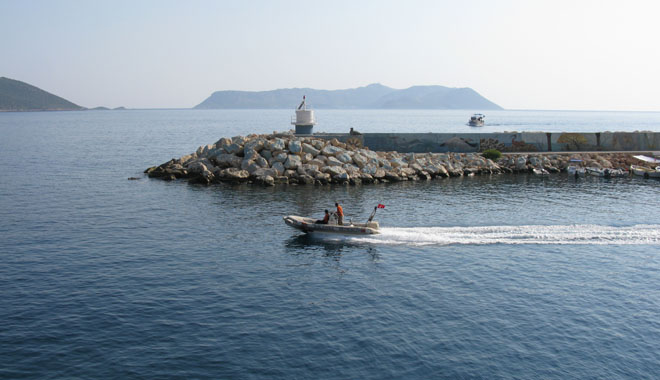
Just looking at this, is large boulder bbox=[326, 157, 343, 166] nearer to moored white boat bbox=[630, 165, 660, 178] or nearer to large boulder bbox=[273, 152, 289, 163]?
large boulder bbox=[273, 152, 289, 163]

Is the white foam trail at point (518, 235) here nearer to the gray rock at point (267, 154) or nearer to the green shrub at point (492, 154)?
the gray rock at point (267, 154)

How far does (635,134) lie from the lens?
78.5 metres

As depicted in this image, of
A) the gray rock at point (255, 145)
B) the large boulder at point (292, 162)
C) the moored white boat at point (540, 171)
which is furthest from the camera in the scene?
the moored white boat at point (540, 171)

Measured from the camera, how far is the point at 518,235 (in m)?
36.0

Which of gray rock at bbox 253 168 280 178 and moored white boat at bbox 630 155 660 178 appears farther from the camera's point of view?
moored white boat at bbox 630 155 660 178

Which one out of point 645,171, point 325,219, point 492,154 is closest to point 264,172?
point 325,219

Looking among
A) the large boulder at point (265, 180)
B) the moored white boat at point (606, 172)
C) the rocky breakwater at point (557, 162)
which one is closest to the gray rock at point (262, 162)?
the large boulder at point (265, 180)

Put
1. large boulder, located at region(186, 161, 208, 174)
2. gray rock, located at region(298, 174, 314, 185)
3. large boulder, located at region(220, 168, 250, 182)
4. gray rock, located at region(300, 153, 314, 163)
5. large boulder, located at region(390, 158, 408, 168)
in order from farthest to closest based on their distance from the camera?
large boulder, located at region(390, 158, 408, 168) < gray rock, located at region(300, 153, 314, 163) < large boulder, located at region(186, 161, 208, 174) < large boulder, located at region(220, 168, 250, 182) < gray rock, located at region(298, 174, 314, 185)

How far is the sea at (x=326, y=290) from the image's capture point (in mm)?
19141

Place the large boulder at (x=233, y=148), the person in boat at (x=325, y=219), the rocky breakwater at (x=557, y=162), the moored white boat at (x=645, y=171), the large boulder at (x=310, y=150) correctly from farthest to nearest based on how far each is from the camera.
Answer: the rocky breakwater at (x=557, y=162), the moored white boat at (x=645, y=171), the large boulder at (x=233, y=148), the large boulder at (x=310, y=150), the person in boat at (x=325, y=219)

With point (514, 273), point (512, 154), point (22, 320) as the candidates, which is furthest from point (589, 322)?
point (512, 154)

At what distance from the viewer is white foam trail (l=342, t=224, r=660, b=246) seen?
3481cm

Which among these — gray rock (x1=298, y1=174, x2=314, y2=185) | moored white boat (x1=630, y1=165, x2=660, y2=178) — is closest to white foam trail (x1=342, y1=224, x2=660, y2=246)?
gray rock (x1=298, y1=174, x2=314, y2=185)

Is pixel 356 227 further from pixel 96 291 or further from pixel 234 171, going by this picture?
pixel 234 171
